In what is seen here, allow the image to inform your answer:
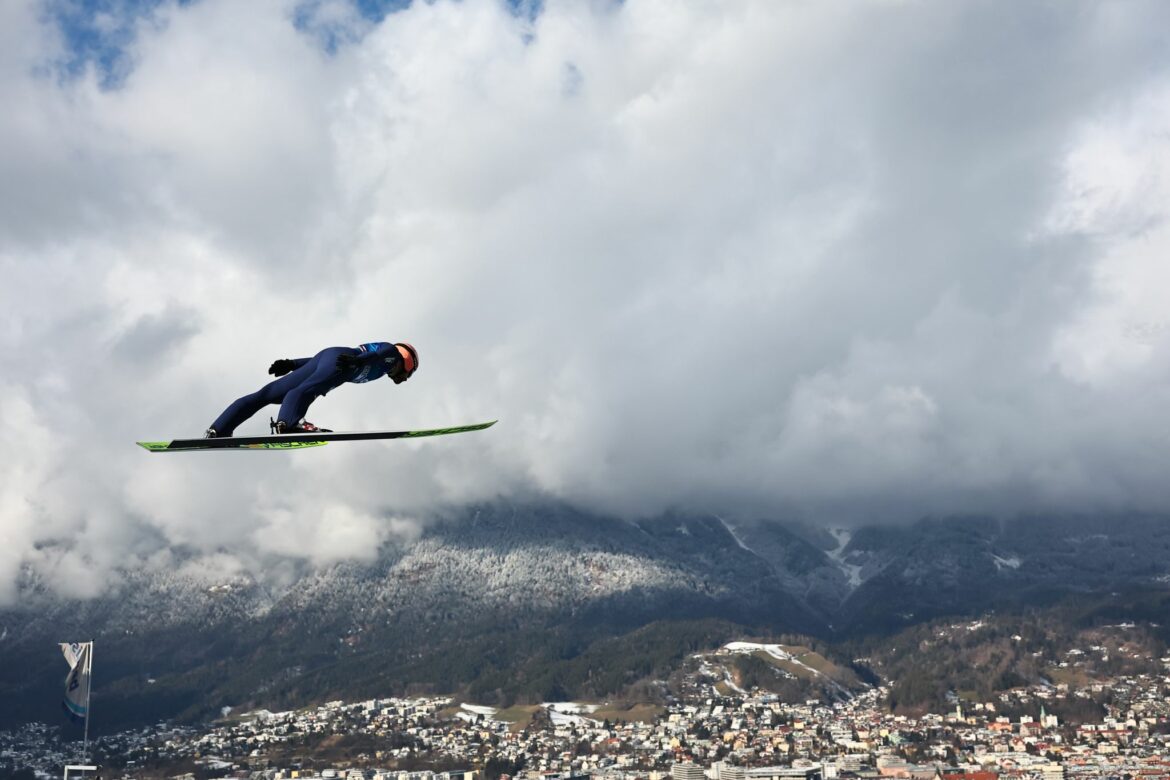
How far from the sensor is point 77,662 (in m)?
59.3

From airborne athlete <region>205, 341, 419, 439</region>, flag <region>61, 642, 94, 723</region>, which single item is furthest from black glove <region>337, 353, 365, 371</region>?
flag <region>61, 642, 94, 723</region>

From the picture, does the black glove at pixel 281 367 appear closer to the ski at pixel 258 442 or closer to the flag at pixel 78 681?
the ski at pixel 258 442

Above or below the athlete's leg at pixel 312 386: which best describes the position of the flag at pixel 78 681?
below

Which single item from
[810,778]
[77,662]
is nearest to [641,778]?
[810,778]

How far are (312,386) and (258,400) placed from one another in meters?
1.66

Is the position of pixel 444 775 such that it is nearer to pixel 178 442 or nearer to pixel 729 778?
pixel 729 778

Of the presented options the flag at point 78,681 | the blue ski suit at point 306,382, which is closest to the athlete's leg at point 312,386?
the blue ski suit at point 306,382

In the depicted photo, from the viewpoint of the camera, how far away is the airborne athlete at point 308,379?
24.9m

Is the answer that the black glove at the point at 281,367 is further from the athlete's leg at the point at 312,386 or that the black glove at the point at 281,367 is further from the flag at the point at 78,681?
the flag at the point at 78,681

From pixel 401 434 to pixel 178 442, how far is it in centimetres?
526

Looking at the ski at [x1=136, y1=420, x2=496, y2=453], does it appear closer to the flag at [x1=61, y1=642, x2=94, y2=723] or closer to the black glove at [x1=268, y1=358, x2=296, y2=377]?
the black glove at [x1=268, y1=358, x2=296, y2=377]

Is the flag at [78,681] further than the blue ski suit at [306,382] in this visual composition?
Yes

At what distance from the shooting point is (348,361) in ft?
83.0

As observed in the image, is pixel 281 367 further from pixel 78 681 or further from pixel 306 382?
pixel 78 681
